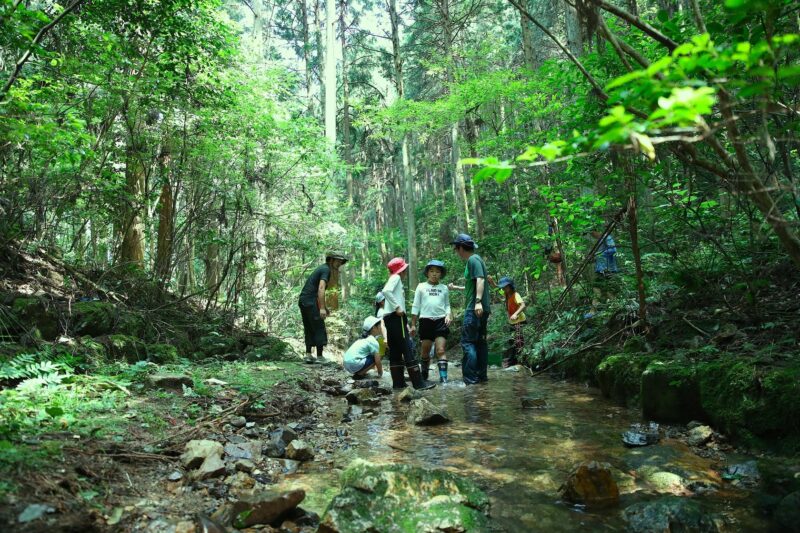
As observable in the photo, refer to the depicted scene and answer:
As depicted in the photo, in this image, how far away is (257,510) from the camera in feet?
9.06

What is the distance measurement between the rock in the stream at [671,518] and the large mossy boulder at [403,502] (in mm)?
899

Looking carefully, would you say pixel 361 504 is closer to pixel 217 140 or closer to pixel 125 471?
pixel 125 471

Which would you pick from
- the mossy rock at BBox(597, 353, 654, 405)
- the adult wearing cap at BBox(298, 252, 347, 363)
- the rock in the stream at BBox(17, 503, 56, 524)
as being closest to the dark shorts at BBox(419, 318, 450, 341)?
the adult wearing cap at BBox(298, 252, 347, 363)

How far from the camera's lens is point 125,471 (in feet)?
10.1

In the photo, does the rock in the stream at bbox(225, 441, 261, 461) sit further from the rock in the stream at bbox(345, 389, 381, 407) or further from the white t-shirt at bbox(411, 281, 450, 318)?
the white t-shirt at bbox(411, 281, 450, 318)

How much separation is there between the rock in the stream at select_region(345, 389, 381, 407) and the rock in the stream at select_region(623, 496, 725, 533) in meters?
3.95

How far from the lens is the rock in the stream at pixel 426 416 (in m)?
5.25

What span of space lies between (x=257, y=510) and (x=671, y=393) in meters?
4.03

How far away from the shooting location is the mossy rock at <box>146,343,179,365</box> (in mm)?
6847

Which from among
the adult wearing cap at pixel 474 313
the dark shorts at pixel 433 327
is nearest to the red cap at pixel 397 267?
the adult wearing cap at pixel 474 313

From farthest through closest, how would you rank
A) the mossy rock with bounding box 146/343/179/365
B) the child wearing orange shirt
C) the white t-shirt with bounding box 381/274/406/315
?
the child wearing orange shirt → the white t-shirt with bounding box 381/274/406/315 → the mossy rock with bounding box 146/343/179/365

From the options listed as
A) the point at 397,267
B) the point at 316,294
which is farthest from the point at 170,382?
the point at 316,294

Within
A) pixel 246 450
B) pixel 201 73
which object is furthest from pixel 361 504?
pixel 201 73

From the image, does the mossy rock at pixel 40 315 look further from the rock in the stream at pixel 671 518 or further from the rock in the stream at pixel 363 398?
the rock in the stream at pixel 671 518
